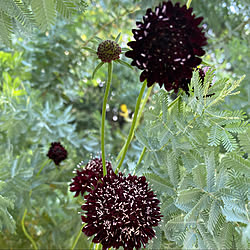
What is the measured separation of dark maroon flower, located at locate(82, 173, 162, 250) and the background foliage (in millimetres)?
36

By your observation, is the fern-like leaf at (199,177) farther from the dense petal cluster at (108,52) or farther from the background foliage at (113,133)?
the dense petal cluster at (108,52)

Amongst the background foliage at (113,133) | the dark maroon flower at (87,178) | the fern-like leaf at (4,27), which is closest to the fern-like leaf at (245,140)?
the background foliage at (113,133)

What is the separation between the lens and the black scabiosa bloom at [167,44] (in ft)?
0.90

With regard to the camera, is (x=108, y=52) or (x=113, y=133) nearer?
(x=108, y=52)

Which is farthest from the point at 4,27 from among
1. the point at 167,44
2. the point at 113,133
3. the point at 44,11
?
the point at 113,133

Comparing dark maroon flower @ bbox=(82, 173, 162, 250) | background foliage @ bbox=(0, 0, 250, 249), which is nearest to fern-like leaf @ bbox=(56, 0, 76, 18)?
background foliage @ bbox=(0, 0, 250, 249)

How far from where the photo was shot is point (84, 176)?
354 millimetres

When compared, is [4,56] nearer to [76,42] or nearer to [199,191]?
[76,42]

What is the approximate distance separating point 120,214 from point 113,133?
59cm

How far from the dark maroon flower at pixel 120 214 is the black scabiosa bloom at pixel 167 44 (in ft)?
0.31

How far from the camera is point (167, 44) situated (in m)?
0.27

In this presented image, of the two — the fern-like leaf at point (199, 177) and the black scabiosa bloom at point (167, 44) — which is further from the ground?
the black scabiosa bloom at point (167, 44)

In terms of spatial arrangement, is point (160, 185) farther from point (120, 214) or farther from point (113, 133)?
point (113, 133)

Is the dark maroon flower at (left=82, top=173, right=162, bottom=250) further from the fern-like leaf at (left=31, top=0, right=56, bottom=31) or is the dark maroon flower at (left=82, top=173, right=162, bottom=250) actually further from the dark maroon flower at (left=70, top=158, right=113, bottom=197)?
the fern-like leaf at (left=31, top=0, right=56, bottom=31)
